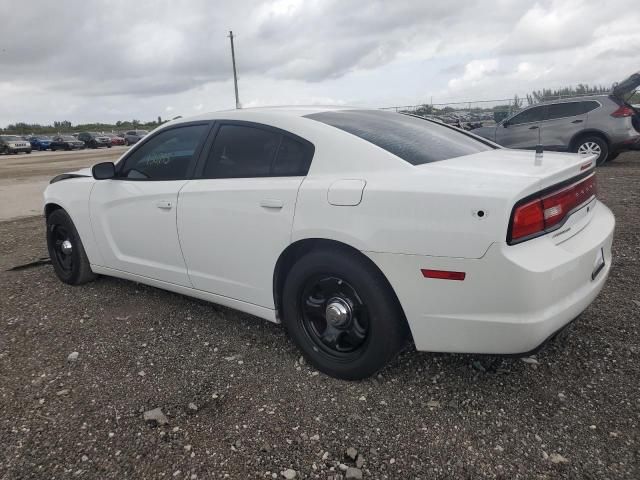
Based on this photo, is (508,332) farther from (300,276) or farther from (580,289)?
(300,276)

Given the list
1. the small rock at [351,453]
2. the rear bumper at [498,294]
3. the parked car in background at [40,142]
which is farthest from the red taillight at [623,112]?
the parked car in background at [40,142]

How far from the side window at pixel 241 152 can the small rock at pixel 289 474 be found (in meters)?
1.60

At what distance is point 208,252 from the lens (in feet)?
10.6

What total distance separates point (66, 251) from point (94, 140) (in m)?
42.7

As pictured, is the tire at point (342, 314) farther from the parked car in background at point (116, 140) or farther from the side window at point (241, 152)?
the parked car in background at point (116, 140)

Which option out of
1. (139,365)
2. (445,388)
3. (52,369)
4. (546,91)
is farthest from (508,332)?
(546,91)

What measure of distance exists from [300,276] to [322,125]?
0.87 meters

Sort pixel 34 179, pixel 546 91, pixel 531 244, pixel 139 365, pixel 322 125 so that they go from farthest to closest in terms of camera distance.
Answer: pixel 546 91
pixel 34 179
pixel 139 365
pixel 322 125
pixel 531 244

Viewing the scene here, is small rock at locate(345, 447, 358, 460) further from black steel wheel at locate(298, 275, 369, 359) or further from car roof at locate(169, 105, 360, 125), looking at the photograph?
car roof at locate(169, 105, 360, 125)

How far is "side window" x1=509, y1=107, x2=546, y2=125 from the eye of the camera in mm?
11562

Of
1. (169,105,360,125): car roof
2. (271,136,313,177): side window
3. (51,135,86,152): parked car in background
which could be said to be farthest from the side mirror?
(51,135,86,152): parked car in background

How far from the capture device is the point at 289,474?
2.13 m

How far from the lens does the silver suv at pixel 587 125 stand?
10414 mm

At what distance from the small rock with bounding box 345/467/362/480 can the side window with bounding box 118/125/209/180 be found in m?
2.17
